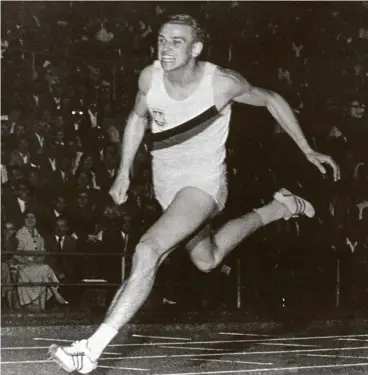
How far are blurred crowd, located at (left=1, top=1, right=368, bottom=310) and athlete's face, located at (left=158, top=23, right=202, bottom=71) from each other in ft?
11.5

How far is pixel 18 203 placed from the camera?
28.9 feet

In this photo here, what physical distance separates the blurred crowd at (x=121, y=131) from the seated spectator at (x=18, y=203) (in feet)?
0.04

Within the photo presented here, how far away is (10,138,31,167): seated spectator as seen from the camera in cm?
936

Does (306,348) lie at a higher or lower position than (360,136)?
lower

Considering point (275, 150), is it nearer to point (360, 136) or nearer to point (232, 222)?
point (360, 136)

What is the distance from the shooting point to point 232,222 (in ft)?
18.9

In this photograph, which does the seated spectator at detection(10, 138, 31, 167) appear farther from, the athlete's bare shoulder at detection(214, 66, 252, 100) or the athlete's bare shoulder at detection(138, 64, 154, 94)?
the athlete's bare shoulder at detection(214, 66, 252, 100)

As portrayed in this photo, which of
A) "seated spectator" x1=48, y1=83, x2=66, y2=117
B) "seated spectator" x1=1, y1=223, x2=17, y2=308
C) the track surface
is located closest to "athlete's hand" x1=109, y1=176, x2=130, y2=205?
the track surface

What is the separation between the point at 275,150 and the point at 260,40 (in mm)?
1507

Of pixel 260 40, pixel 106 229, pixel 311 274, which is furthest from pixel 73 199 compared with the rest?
pixel 260 40

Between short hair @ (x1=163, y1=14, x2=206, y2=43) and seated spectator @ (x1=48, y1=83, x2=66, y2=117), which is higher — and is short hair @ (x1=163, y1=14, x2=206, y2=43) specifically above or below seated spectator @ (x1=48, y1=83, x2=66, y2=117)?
above

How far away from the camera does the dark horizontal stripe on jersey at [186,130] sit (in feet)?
17.7

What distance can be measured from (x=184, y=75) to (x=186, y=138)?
Answer: 0.34 m

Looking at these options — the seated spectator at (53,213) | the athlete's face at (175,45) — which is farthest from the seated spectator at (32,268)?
the athlete's face at (175,45)
